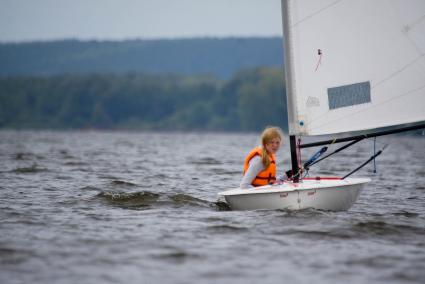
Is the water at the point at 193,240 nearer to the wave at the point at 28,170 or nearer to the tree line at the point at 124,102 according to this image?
the wave at the point at 28,170

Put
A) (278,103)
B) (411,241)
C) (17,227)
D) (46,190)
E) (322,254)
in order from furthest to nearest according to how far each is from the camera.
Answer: (278,103)
(46,190)
(17,227)
(411,241)
(322,254)

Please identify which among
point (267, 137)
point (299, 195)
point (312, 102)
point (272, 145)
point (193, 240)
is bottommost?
point (193, 240)

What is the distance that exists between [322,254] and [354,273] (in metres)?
0.88

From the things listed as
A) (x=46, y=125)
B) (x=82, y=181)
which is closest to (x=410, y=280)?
(x=82, y=181)

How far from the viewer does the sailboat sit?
38.7 feet

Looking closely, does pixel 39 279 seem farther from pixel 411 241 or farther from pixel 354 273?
pixel 411 241

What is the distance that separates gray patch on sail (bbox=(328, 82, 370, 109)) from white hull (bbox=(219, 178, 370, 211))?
1142mm

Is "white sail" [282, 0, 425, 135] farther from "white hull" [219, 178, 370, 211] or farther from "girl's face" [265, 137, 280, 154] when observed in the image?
"white hull" [219, 178, 370, 211]

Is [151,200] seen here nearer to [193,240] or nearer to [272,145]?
[272,145]

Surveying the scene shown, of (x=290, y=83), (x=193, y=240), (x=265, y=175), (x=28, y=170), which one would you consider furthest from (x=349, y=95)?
(x=28, y=170)

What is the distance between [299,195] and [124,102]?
152451 mm

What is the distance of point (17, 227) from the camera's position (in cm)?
1048

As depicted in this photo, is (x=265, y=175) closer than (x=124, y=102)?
Yes

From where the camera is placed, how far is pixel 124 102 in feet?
532
